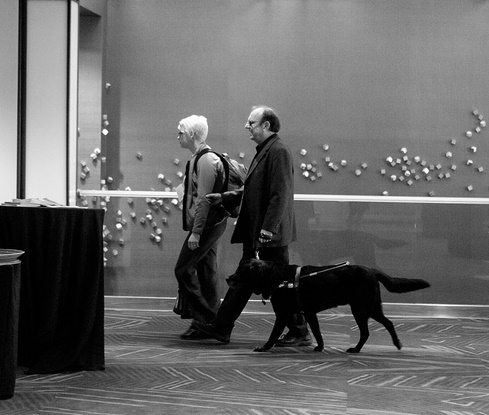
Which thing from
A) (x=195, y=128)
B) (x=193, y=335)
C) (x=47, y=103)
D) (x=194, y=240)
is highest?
(x=47, y=103)

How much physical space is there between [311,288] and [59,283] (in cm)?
145

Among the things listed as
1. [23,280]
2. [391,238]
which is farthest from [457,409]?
[391,238]

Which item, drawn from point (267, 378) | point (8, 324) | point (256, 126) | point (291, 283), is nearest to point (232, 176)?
point (256, 126)

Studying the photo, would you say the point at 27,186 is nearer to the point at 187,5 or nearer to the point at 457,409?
the point at 187,5

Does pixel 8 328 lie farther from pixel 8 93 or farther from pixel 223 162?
pixel 8 93

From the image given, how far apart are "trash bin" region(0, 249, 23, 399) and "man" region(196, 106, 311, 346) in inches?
69.5

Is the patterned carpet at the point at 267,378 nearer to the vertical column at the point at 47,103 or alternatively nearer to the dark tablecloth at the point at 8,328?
the dark tablecloth at the point at 8,328

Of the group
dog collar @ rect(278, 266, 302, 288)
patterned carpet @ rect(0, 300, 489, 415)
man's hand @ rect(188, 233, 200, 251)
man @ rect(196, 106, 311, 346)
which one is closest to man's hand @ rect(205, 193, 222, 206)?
man @ rect(196, 106, 311, 346)

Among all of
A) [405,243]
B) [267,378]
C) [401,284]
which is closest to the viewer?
[267,378]

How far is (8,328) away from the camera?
423cm

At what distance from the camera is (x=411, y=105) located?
7.77 m

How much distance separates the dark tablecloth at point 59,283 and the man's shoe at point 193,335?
117 cm

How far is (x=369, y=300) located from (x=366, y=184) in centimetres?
239

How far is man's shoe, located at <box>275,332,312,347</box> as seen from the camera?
18.9ft
